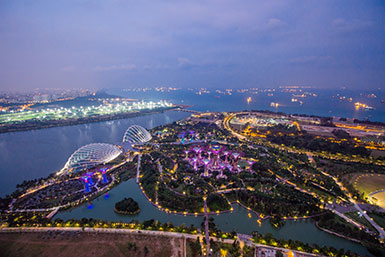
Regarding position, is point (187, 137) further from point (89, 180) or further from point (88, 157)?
point (89, 180)

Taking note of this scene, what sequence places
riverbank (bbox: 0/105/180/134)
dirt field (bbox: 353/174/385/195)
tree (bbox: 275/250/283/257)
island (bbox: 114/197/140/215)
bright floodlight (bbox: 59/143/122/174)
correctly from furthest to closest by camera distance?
1. riverbank (bbox: 0/105/180/134)
2. bright floodlight (bbox: 59/143/122/174)
3. dirt field (bbox: 353/174/385/195)
4. island (bbox: 114/197/140/215)
5. tree (bbox: 275/250/283/257)

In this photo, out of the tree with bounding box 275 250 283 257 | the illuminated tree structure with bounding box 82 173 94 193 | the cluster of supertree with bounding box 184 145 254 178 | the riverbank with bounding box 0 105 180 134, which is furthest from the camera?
the riverbank with bounding box 0 105 180 134

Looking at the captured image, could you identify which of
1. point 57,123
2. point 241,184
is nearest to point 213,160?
point 241,184

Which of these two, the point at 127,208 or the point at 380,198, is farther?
the point at 380,198

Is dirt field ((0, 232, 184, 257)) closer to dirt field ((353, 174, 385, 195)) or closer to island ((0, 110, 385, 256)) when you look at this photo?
island ((0, 110, 385, 256))

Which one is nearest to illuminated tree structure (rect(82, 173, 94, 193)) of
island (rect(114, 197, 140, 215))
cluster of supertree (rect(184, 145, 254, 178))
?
island (rect(114, 197, 140, 215))

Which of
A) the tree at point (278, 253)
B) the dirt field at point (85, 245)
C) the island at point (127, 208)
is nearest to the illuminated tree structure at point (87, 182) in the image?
the island at point (127, 208)

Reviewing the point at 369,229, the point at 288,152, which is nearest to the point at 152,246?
the point at 369,229
